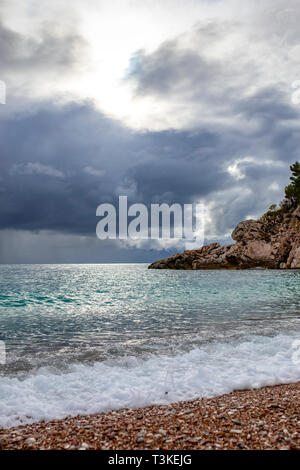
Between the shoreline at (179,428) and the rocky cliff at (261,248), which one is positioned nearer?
the shoreline at (179,428)

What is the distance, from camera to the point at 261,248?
127 m

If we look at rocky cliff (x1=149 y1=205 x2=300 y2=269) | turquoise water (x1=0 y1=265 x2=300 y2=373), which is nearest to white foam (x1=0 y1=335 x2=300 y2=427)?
turquoise water (x1=0 y1=265 x2=300 y2=373)

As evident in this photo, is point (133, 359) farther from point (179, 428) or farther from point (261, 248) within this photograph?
point (261, 248)

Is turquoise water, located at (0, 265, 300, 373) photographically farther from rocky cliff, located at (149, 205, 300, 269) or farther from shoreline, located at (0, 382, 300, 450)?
rocky cliff, located at (149, 205, 300, 269)

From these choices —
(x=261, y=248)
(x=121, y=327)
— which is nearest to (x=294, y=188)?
(x=261, y=248)

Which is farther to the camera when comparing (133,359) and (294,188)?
(294,188)

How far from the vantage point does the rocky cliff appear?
120188 mm

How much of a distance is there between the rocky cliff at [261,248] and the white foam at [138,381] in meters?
117

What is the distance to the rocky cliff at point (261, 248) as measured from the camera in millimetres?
120188

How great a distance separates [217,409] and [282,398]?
2.01 m

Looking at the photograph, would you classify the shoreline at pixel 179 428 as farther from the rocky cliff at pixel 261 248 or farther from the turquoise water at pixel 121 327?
the rocky cliff at pixel 261 248

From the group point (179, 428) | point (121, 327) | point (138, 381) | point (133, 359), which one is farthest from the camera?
point (121, 327)

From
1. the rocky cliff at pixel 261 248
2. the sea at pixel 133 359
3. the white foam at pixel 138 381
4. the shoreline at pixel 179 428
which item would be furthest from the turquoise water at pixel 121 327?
the rocky cliff at pixel 261 248

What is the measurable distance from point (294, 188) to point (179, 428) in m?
139
